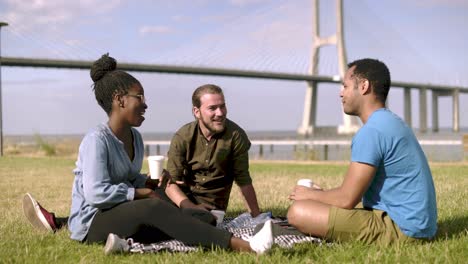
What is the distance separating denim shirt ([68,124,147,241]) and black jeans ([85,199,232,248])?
65 mm

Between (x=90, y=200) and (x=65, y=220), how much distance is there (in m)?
1.09

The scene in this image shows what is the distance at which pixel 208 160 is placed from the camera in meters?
3.85

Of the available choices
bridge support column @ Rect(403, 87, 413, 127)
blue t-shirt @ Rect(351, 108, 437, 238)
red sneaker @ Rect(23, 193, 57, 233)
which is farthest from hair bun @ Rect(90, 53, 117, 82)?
bridge support column @ Rect(403, 87, 413, 127)

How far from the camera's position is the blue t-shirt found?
110 inches

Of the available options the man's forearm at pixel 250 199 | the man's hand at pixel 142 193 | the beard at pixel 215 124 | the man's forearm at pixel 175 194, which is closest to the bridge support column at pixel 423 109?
the man's forearm at pixel 250 199

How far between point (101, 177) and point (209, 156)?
1.08 m

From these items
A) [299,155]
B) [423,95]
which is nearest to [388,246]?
[299,155]

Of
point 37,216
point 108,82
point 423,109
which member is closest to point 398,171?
point 108,82

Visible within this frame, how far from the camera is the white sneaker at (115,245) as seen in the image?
277 cm

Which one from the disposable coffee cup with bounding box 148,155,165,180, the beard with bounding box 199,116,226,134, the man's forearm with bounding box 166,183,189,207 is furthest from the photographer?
the disposable coffee cup with bounding box 148,155,165,180

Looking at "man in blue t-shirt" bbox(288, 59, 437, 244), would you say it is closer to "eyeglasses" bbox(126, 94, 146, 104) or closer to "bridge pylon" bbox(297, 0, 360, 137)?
"eyeglasses" bbox(126, 94, 146, 104)

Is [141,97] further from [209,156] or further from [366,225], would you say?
[366,225]

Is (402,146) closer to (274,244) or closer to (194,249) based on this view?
(274,244)

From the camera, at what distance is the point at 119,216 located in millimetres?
2916
